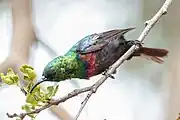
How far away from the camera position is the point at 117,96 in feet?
3.31

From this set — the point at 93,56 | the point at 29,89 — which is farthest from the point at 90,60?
the point at 29,89

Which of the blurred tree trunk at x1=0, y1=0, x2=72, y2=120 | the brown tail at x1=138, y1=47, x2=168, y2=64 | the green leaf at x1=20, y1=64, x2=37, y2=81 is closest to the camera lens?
the green leaf at x1=20, y1=64, x2=37, y2=81

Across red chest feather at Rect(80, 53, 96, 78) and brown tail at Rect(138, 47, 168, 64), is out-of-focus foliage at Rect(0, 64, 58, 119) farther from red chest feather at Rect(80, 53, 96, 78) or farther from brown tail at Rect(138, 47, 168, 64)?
brown tail at Rect(138, 47, 168, 64)

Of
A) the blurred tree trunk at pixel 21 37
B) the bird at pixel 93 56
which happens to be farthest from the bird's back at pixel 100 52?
the blurred tree trunk at pixel 21 37

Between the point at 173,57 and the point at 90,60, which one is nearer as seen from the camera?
A: the point at 90,60

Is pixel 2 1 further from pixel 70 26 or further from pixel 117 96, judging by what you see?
pixel 117 96

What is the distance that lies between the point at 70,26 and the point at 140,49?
0.41 metres

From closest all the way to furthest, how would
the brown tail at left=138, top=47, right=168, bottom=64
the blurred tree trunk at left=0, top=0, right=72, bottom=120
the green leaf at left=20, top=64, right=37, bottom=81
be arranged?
1. the green leaf at left=20, top=64, right=37, bottom=81
2. the brown tail at left=138, top=47, right=168, bottom=64
3. the blurred tree trunk at left=0, top=0, right=72, bottom=120

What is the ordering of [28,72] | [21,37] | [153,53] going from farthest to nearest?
[21,37] < [153,53] < [28,72]

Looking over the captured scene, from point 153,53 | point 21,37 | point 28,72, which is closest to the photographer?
point 28,72

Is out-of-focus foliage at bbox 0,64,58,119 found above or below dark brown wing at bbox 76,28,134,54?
below

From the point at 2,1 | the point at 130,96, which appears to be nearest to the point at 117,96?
the point at 130,96

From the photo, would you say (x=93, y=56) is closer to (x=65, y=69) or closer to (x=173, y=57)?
(x=65, y=69)

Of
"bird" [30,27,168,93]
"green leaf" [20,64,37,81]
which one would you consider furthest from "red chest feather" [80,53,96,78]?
"green leaf" [20,64,37,81]
